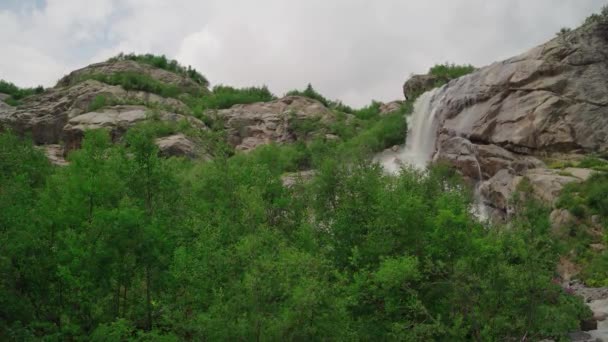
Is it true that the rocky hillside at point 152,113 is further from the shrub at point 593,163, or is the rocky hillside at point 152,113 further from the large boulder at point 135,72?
the shrub at point 593,163

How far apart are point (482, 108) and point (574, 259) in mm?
15231

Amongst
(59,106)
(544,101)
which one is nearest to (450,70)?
(544,101)

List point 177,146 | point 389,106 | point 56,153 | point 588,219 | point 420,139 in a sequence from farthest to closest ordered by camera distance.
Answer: point 389,106
point 56,153
point 420,139
point 177,146
point 588,219

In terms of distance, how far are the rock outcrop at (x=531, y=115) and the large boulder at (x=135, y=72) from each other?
4131 centimetres

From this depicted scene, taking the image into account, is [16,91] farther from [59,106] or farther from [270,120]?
[270,120]

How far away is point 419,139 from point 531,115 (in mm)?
11097

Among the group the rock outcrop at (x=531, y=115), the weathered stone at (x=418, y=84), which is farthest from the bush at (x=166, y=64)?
the rock outcrop at (x=531, y=115)

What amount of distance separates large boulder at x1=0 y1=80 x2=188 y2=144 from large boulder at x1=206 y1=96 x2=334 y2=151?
5675 mm

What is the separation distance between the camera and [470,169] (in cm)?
3959

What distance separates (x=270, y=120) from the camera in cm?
6259

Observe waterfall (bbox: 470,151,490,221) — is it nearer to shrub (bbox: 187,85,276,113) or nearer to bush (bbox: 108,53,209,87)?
Answer: shrub (bbox: 187,85,276,113)

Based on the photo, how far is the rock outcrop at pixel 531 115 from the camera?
120ft

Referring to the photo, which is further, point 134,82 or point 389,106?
point 389,106

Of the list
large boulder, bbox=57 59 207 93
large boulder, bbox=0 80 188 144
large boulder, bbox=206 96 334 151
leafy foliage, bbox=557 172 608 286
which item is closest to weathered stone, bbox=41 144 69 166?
large boulder, bbox=0 80 188 144
